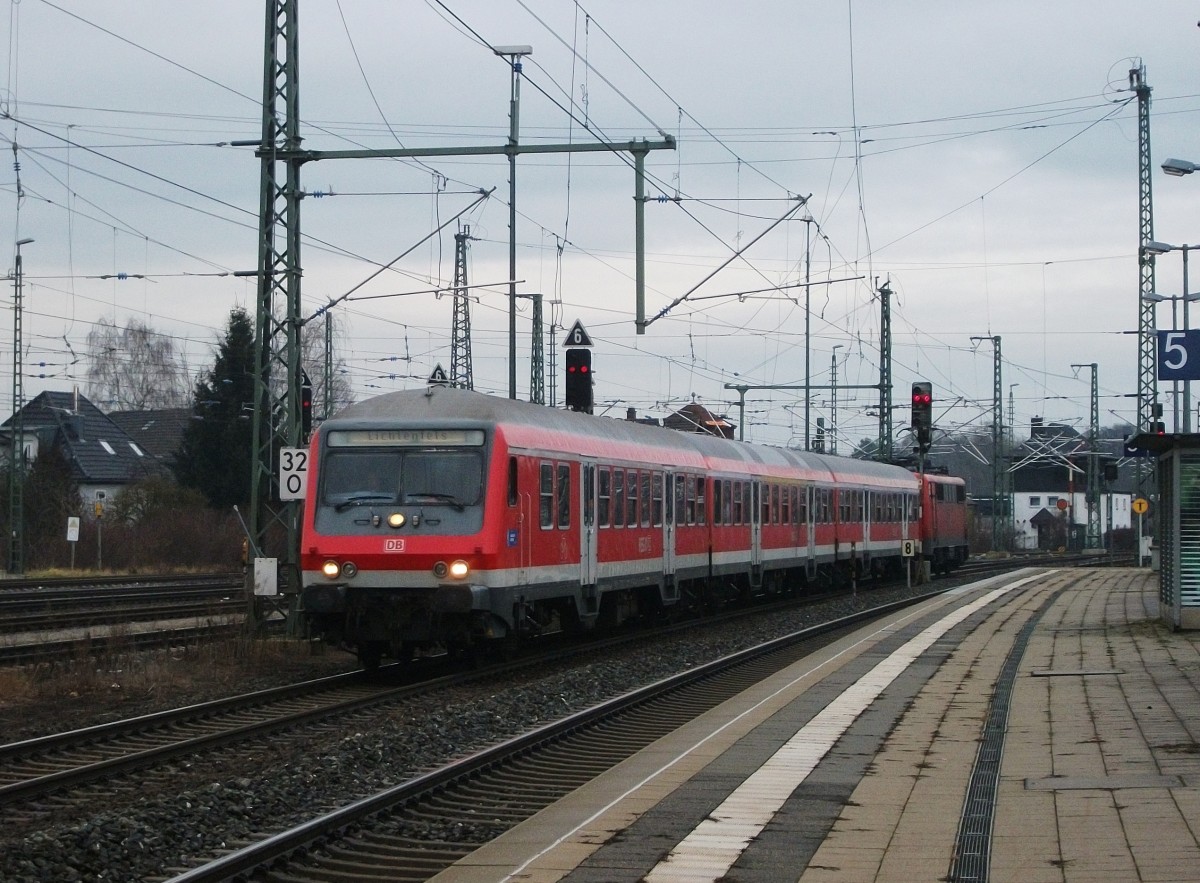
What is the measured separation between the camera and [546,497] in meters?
→ 20.0

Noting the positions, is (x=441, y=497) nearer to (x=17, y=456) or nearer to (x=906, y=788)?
(x=906, y=788)

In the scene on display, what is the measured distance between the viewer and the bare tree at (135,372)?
106 meters

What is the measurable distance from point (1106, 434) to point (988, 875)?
150m

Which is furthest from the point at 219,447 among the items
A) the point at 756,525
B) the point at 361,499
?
the point at 361,499

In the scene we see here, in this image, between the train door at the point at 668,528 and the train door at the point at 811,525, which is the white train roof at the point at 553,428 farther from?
the train door at the point at 811,525

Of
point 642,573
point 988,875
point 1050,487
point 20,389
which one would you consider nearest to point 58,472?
point 20,389

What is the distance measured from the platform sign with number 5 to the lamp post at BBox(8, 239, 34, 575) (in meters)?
24.6

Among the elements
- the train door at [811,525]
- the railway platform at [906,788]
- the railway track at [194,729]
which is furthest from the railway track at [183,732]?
the train door at [811,525]

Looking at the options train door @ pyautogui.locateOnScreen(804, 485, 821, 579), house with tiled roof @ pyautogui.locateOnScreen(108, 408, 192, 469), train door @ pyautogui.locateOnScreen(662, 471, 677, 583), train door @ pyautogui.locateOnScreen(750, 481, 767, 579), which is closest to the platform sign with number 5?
train door @ pyautogui.locateOnScreen(662, 471, 677, 583)

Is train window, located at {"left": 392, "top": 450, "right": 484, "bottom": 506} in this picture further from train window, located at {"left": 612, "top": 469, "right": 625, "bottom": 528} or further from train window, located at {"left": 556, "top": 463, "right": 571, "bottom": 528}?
train window, located at {"left": 612, "top": 469, "right": 625, "bottom": 528}

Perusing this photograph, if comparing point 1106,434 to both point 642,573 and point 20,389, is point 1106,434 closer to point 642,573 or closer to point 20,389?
point 20,389

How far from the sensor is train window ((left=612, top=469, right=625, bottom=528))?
23.3m

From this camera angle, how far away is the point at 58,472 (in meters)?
53.4

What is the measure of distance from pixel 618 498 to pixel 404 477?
5.82 metres
